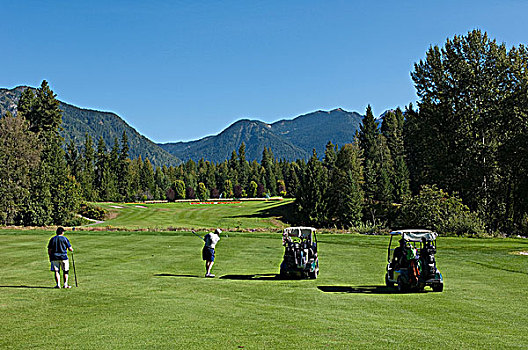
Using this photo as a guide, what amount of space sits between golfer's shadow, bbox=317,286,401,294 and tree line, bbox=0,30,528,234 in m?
27.3

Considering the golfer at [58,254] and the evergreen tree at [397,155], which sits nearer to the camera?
the golfer at [58,254]

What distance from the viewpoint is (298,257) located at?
17281 millimetres

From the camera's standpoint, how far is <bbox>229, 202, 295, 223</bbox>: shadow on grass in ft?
291

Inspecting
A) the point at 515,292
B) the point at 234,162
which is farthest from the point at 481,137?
the point at 234,162

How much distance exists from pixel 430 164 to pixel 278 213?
42448 mm

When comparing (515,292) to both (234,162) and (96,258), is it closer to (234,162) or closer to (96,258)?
(96,258)

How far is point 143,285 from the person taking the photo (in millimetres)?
15156

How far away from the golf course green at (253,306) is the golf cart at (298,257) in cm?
72

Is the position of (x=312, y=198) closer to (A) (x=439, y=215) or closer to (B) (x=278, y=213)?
(B) (x=278, y=213)

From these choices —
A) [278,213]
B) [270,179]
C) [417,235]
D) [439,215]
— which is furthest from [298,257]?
[270,179]

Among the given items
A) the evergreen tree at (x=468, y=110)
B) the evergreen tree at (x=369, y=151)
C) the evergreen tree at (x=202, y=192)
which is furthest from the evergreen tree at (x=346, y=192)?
the evergreen tree at (x=202, y=192)

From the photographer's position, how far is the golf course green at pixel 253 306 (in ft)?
26.9

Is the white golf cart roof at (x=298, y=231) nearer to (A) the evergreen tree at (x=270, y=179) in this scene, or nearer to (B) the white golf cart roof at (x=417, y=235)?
(B) the white golf cart roof at (x=417, y=235)

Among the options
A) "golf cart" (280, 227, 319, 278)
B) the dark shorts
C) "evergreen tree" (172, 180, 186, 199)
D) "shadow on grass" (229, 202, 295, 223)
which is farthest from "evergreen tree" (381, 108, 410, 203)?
"evergreen tree" (172, 180, 186, 199)
